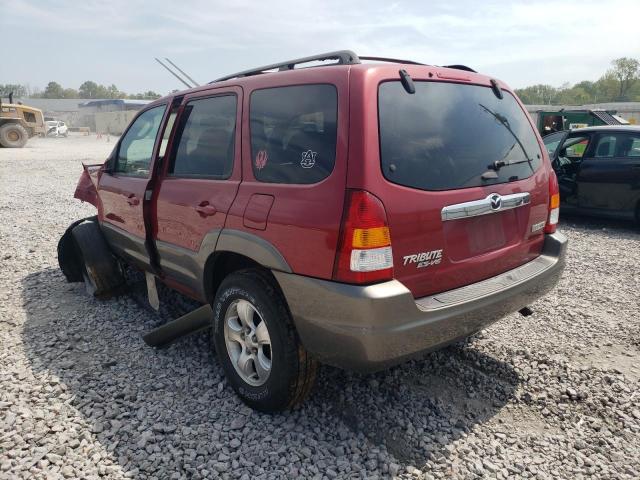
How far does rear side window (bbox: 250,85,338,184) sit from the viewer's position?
2336 mm

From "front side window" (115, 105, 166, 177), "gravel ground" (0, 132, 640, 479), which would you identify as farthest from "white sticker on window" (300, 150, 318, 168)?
"front side window" (115, 105, 166, 177)

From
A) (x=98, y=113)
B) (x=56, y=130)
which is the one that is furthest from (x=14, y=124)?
(x=98, y=113)

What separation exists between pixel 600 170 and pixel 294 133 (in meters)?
6.79

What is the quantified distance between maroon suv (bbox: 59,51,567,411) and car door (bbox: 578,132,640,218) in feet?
16.9

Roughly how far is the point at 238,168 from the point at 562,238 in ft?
7.22

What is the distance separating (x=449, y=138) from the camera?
8.18 ft

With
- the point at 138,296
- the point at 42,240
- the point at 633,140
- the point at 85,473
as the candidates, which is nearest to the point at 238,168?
the point at 85,473

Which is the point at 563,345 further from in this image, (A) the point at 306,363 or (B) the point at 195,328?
(B) the point at 195,328

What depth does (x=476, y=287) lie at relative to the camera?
2578mm

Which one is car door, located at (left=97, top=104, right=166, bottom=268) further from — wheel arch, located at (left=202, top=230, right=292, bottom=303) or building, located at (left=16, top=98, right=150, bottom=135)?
building, located at (left=16, top=98, right=150, bottom=135)

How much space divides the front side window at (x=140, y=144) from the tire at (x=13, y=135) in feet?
82.7

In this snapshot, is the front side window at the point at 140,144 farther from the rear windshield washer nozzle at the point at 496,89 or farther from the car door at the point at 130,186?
the rear windshield washer nozzle at the point at 496,89

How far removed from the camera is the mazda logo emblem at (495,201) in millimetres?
2582

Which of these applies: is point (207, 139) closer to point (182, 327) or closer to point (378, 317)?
point (182, 327)
